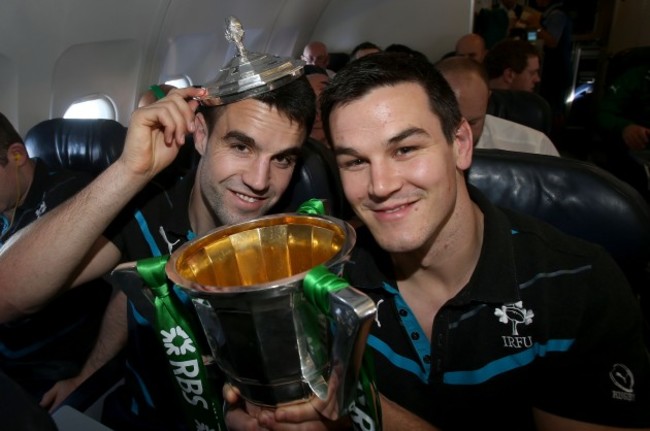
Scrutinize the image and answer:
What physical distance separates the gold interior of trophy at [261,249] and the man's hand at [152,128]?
0.64 metres

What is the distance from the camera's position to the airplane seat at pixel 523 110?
365 cm

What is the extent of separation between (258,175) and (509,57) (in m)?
3.59

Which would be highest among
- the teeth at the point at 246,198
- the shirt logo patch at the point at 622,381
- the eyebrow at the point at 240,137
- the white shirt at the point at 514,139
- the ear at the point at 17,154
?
the eyebrow at the point at 240,137

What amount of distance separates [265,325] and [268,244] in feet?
0.67

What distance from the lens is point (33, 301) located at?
146cm

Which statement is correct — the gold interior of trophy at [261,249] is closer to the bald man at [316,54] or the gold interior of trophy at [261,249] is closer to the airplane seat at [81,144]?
the airplane seat at [81,144]

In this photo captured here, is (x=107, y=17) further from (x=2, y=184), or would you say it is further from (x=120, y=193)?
(x=120, y=193)

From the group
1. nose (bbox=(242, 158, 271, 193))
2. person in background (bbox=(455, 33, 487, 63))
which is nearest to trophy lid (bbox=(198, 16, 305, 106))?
nose (bbox=(242, 158, 271, 193))

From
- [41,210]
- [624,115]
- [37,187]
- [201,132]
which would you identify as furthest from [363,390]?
[624,115]

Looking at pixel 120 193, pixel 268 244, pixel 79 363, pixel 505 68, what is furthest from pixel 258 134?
pixel 505 68

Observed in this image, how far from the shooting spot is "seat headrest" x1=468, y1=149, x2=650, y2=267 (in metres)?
1.54

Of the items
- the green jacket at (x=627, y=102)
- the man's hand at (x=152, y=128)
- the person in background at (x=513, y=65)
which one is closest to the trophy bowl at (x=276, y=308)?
the man's hand at (x=152, y=128)

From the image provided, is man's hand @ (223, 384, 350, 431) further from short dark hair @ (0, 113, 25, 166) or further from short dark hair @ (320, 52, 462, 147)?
short dark hair @ (0, 113, 25, 166)

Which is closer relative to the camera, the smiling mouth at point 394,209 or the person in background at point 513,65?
the smiling mouth at point 394,209
